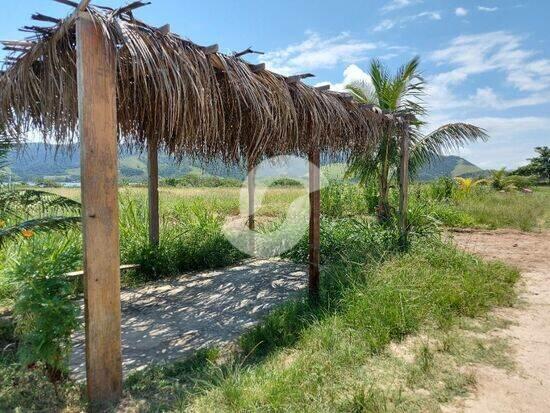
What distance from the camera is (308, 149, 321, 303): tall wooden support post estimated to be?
448 cm

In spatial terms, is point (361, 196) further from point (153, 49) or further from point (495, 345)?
point (153, 49)

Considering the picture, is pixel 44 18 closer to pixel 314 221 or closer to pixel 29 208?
pixel 29 208

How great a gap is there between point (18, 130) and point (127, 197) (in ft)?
12.6

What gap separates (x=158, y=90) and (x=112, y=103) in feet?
1.43

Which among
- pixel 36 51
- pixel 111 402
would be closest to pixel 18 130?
pixel 36 51

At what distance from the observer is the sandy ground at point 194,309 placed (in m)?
3.47

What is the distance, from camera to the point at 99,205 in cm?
234

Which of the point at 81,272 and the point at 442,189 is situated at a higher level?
the point at 442,189

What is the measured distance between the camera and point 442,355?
3045 millimetres

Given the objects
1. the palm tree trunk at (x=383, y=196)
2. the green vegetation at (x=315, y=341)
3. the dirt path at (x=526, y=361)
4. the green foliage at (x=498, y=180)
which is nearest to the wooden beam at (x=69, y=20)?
the green vegetation at (x=315, y=341)

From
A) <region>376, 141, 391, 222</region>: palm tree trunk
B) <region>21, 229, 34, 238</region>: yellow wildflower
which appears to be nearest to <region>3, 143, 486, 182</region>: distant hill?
<region>21, 229, 34, 238</region>: yellow wildflower

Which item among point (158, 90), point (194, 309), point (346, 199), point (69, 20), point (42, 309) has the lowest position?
point (194, 309)

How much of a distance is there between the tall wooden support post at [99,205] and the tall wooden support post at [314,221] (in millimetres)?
2443

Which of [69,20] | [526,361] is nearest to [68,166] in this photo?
[69,20]
